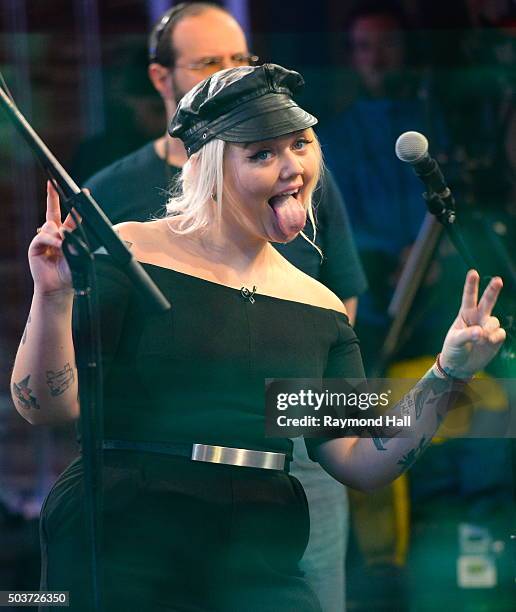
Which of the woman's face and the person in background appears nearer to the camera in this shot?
the woman's face


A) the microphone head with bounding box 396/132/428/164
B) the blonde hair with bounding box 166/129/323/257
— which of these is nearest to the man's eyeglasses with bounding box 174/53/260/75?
the blonde hair with bounding box 166/129/323/257

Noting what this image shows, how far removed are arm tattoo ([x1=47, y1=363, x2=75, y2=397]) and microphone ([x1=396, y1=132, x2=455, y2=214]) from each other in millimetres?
603

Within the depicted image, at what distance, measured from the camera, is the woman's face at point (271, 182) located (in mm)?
1775

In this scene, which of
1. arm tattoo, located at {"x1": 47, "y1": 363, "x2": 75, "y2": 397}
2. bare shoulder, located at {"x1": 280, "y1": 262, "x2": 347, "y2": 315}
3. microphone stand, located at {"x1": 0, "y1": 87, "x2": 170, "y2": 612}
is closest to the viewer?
microphone stand, located at {"x1": 0, "y1": 87, "x2": 170, "y2": 612}

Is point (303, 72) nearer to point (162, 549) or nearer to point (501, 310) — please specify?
point (501, 310)

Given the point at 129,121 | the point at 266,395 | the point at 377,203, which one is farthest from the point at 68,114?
the point at 266,395

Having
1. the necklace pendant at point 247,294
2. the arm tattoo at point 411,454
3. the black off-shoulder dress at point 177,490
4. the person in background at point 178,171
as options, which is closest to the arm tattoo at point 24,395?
the black off-shoulder dress at point 177,490

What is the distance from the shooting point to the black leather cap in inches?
69.0

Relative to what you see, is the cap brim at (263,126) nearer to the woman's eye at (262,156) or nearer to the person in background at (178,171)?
the woman's eye at (262,156)

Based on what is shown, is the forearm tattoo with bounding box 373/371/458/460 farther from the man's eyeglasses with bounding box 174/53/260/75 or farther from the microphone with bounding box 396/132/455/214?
the man's eyeglasses with bounding box 174/53/260/75

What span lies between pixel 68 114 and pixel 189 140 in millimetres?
1681

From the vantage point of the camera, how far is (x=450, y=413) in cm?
192

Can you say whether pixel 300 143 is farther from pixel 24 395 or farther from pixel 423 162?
pixel 24 395

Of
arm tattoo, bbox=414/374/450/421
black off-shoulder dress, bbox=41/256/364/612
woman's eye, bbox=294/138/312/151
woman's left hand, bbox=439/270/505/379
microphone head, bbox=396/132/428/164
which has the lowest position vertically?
black off-shoulder dress, bbox=41/256/364/612
